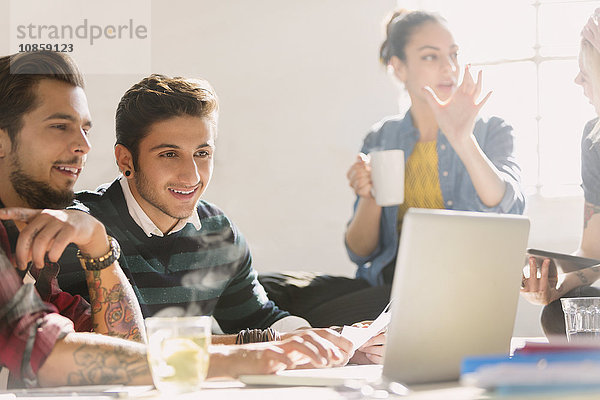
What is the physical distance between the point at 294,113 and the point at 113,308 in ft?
5.59

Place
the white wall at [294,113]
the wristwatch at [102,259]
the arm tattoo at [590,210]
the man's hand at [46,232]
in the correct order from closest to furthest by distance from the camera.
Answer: the man's hand at [46,232] → the wristwatch at [102,259] → the arm tattoo at [590,210] → the white wall at [294,113]

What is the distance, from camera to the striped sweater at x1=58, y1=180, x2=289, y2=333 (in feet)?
5.93

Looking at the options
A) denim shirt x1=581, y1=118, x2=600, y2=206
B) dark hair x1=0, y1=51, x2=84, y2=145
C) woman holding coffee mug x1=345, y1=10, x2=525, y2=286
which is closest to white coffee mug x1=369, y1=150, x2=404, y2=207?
woman holding coffee mug x1=345, y1=10, x2=525, y2=286

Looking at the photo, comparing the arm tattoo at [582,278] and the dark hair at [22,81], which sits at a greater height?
the dark hair at [22,81]

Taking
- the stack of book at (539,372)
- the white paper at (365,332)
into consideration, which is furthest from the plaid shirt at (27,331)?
the stack of book at (539,372)

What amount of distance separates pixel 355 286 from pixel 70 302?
4.23ft

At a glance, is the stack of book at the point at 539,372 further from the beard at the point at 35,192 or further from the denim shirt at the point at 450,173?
the denim shirt at the point at 450,173

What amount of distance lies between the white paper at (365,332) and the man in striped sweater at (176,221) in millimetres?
714

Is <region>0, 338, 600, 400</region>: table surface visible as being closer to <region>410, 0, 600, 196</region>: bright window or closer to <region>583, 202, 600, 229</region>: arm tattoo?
<region>583, 202, 600, 229</region>: arm tattoo

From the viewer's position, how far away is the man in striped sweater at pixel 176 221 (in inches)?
72.2

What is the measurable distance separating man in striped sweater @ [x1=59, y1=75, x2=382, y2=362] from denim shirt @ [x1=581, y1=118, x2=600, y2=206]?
0.95 m

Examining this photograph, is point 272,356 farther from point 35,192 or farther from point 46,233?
point 35,192

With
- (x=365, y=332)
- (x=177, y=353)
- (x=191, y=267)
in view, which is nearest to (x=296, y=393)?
(x=177, y=353)

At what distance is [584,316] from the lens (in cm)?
118
